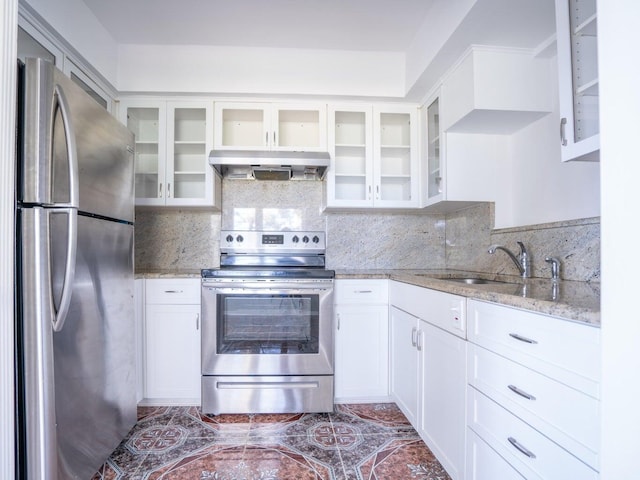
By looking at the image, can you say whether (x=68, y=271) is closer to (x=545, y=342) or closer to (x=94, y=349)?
(x=94, y=349)

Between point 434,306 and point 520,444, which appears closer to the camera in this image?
point 520,444

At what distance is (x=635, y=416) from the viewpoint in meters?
0.60

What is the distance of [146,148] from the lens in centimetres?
244

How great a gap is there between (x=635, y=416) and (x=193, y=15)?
103 inches

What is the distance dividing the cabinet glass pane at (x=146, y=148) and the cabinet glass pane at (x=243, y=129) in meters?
0.50

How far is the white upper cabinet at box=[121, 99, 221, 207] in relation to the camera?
2389mm

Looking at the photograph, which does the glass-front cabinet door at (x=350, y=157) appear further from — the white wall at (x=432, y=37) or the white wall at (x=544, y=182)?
the white wall at (x=544, y=182)

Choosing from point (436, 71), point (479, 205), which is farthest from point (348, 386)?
point (436, 71)

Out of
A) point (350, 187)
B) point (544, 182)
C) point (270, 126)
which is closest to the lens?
point (544, 182)

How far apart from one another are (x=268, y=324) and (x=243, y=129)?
154cm

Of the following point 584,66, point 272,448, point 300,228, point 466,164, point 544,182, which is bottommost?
point 272,448

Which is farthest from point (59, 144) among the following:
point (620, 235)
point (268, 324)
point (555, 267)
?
point (555, 267)

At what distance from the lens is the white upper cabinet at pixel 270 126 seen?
2.40m

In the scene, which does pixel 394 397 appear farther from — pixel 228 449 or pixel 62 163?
pixel 62 163
